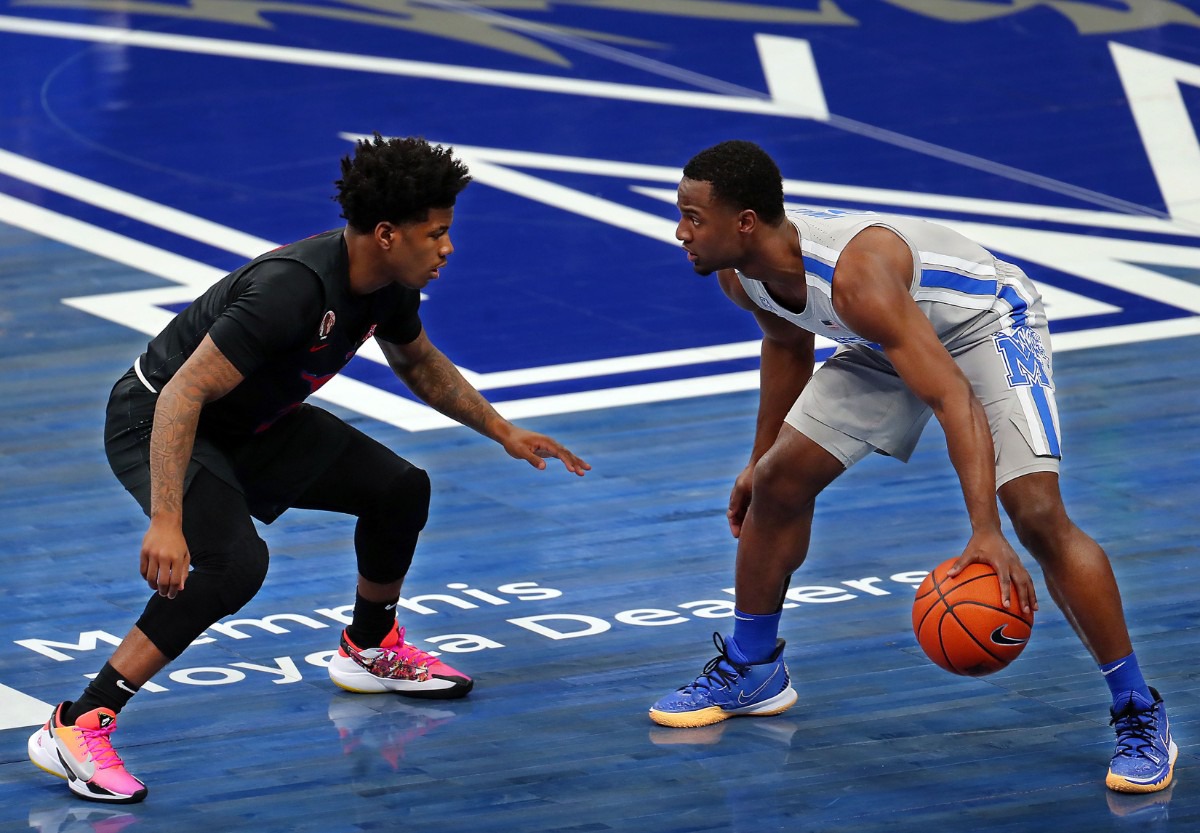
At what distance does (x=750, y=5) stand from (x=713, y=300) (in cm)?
519

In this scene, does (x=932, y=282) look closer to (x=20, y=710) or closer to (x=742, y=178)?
(x=742, y=178)

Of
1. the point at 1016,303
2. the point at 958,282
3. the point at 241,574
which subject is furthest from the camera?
the point at 1016,303

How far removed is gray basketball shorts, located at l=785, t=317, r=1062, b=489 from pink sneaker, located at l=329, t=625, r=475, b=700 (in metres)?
1.19

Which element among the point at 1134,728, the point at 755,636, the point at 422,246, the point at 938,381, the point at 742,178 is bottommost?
the point at 755,636

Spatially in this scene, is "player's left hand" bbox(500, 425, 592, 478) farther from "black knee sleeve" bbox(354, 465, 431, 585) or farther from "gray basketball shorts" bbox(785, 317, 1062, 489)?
"gray basketball shorts" bbox(785, 317, 1062, 489)

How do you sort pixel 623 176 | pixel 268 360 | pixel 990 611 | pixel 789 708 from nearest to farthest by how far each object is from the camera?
pixel 990 611 → pixel 268 360 → pixel 789 708 → pixel 623 176

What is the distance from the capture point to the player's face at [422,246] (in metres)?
4.71

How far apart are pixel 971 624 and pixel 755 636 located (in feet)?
2.98

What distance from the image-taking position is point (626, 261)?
995 cm

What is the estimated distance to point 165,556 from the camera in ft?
14.7

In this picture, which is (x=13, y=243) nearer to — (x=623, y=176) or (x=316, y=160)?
(x=316, y=160)

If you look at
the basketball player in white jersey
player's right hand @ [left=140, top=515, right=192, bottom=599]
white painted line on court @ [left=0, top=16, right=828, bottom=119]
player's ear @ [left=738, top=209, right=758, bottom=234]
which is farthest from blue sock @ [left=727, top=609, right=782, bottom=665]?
white painted line on court @ [left=0, top=16, right=828, bottom=119]

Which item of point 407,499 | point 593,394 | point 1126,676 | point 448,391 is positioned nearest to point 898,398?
point 1126,676

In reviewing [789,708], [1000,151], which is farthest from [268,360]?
[1000,151]
